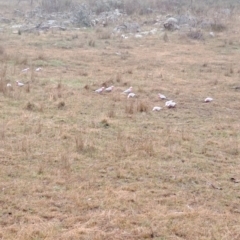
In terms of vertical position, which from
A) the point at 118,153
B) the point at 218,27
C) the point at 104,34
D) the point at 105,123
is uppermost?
the point at 118,153

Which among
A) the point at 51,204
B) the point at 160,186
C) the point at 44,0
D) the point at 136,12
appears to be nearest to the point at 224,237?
the point at 160,186

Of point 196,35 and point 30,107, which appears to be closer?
point 30,107

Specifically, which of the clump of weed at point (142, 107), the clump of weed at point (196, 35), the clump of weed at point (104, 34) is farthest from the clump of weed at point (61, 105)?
the clump of weed at point (196, 35)

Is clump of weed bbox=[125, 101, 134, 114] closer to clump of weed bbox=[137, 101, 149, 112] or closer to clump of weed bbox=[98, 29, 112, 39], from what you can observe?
clump of weed bbox=[137, 101, 149, 112]

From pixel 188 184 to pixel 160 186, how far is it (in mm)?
285

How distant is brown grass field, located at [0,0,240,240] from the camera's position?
3.87 meters

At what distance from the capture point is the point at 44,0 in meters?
21.5

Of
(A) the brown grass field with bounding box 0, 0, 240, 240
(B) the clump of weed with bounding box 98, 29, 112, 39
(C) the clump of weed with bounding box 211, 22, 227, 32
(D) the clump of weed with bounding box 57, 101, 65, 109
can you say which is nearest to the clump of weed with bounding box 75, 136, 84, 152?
(A) the brown grass field with bounding box 0, 0, 240, 240

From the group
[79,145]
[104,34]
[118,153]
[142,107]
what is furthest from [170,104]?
[104,34]

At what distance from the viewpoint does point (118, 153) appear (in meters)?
5.36

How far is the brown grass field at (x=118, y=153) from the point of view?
3.87m

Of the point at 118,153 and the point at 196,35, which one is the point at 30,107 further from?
the point at 196,35

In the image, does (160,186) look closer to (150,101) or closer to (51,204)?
(51,204)

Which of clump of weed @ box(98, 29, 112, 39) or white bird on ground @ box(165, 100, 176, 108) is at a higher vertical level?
white bird on ground @ box(165, 100, 176, 108)
